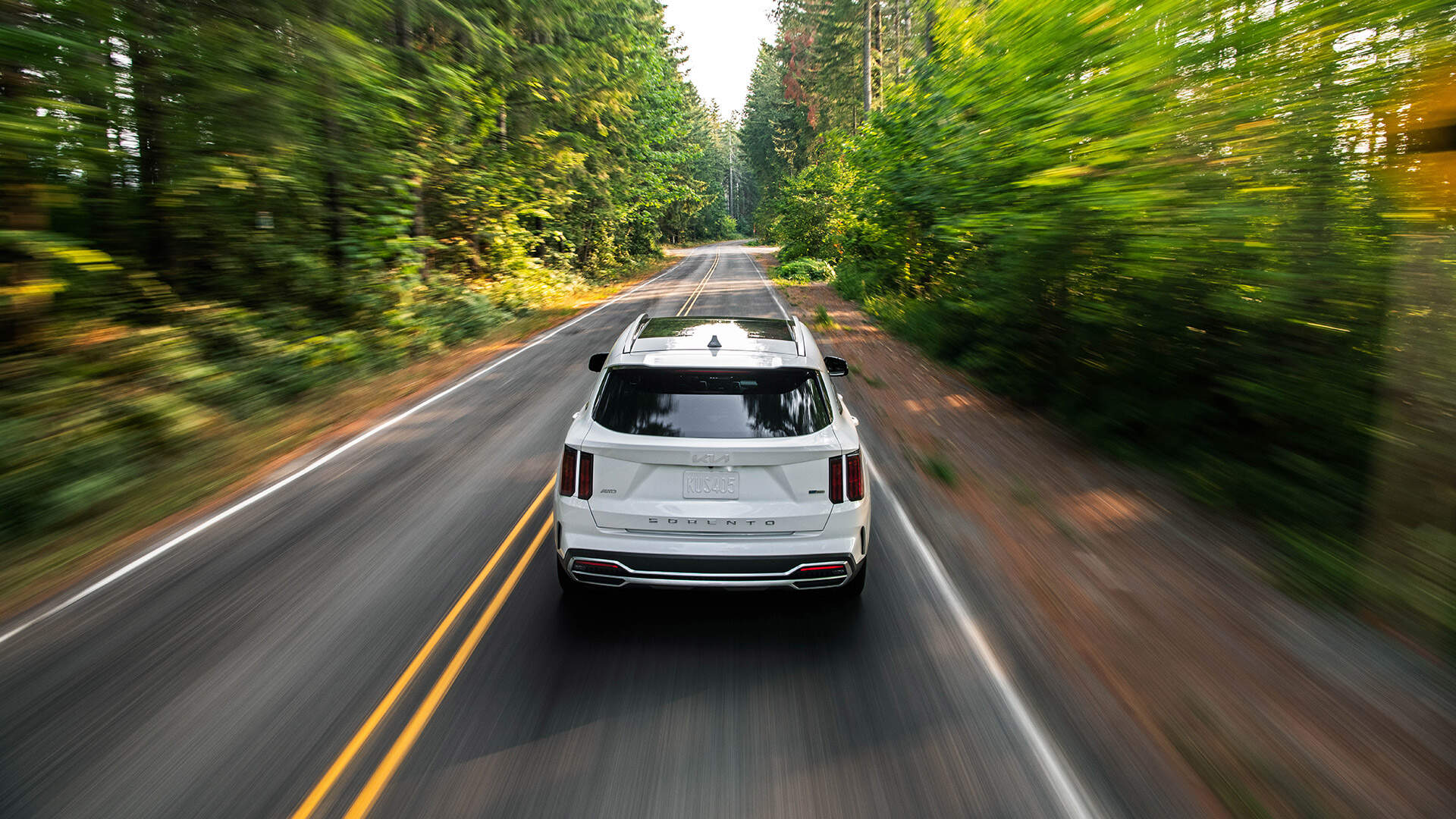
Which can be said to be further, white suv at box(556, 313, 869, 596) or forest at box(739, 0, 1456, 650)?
forest at box(739, 0, 1456, 650)

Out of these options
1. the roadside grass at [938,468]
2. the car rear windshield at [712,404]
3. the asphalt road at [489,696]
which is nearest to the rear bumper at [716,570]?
the asphalt road at [489,696]

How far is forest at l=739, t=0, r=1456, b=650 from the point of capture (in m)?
4.80

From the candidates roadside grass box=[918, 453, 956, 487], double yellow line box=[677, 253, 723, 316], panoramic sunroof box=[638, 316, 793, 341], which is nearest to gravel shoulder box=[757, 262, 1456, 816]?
roadside grass box=[918, 453, 956, 487]

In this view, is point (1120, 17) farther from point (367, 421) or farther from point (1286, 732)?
point (367, 421)

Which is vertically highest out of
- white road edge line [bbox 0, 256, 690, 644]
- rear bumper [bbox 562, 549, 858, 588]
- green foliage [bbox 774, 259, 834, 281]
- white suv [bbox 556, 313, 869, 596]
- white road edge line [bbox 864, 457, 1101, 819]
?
green foliage [bbox 774, 259, 834, 281]

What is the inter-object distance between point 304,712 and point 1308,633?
220 inches

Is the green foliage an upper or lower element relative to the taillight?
upper

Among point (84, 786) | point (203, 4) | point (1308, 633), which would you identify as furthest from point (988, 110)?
point (84, 786)

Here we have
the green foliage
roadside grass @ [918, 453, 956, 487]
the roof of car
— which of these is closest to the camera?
the roof of car

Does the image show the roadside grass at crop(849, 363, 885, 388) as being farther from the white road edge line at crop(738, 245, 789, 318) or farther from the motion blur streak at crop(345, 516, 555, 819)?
the motion blur streak at crop(345, 516, 555, 819)

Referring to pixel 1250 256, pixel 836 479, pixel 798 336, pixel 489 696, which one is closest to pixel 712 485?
pixel 836 479

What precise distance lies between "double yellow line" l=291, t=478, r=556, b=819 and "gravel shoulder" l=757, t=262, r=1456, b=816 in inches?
120

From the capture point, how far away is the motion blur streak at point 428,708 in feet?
10.4

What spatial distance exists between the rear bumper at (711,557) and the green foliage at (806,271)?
102 ft
